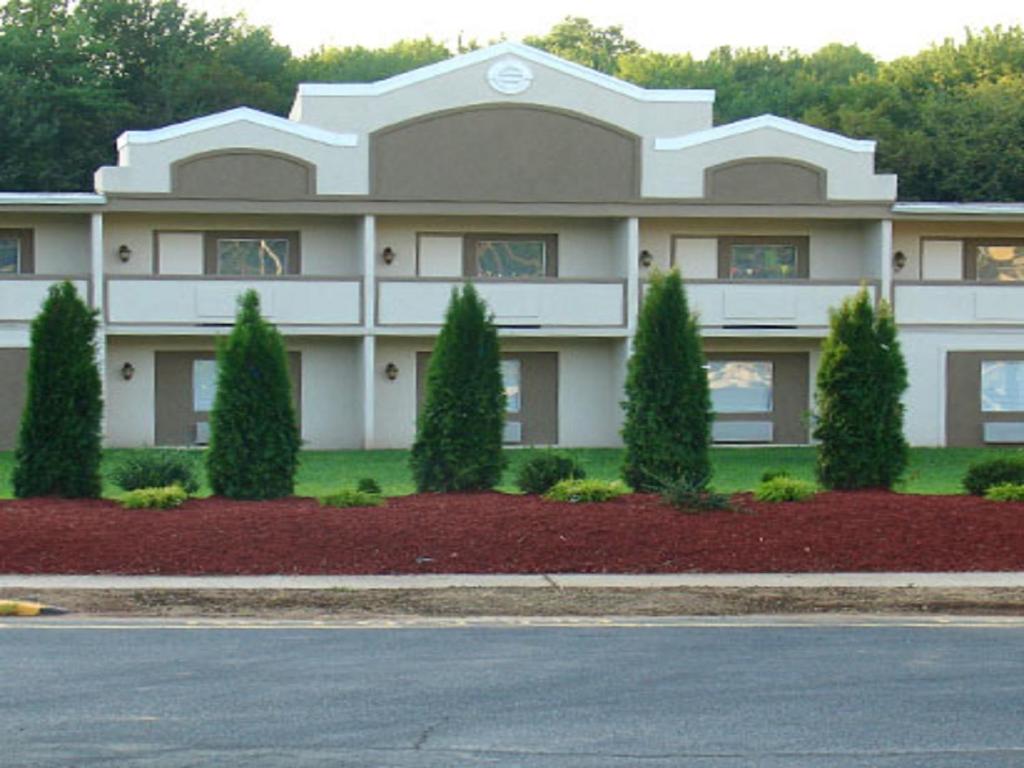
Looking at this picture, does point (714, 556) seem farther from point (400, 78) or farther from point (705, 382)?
point (400, 78)

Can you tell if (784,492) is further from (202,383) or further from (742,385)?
(202,383)

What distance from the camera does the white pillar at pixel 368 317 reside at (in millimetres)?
34406

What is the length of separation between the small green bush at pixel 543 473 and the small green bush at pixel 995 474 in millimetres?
4838

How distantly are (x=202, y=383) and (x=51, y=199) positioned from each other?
15.5 feet

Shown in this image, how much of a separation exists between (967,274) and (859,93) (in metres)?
27.0

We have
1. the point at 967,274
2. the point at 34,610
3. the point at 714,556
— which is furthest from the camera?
the point at 967,274

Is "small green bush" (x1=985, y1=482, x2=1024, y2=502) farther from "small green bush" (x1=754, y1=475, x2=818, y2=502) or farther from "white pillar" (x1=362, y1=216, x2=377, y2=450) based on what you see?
"white pillar" (x1=362, y1=216, x2=377, y2=450)

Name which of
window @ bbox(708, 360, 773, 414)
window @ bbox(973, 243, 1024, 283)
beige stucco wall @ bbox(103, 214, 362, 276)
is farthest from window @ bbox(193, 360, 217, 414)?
window @ bbox(973, 243, 1024, 283)

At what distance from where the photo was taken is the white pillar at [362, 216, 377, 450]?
113 feet

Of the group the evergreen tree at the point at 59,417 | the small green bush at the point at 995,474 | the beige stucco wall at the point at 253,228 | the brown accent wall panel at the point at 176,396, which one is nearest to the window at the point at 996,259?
the beige stucco wall at the point at 253,228

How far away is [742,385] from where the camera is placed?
36.7 m

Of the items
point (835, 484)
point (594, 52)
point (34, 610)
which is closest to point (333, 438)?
point (835, 484)

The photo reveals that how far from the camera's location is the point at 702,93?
35812 mm

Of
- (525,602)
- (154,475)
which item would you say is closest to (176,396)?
(154,475)
